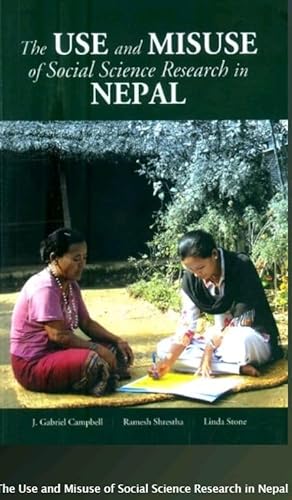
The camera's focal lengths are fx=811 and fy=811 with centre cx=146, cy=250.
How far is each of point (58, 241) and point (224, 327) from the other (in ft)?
3.26

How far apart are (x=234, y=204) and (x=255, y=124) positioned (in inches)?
17.0

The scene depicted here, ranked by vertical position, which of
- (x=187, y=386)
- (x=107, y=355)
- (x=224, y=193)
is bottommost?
(x=187, y=386)

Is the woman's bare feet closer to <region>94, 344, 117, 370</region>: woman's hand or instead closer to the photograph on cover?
the photograph on cover

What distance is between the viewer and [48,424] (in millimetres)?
4266

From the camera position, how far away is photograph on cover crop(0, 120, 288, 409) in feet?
13.9

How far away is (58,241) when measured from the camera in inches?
168

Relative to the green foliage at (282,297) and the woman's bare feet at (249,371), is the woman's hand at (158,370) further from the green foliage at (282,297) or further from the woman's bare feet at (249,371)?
the green foliage at (282,297)

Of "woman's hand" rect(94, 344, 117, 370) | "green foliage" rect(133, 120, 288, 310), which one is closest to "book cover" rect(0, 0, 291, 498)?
"green foliage" rect(133, 120, 288, 310)

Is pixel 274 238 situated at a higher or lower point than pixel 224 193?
lower

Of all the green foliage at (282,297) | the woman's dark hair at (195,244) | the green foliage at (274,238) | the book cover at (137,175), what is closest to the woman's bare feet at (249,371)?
the book cover at (137,175)

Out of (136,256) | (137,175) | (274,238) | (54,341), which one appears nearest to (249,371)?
(274,238)

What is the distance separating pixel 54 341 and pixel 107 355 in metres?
0.29

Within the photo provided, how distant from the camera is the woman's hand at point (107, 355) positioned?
4.29 metres

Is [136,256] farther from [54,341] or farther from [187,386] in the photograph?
[187,386]
